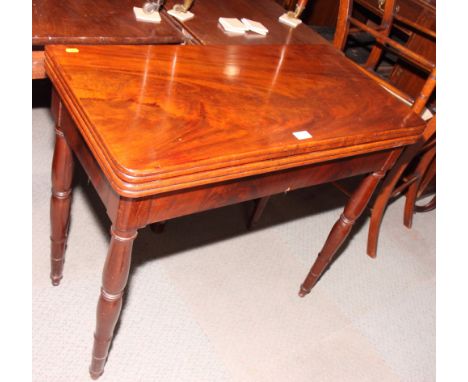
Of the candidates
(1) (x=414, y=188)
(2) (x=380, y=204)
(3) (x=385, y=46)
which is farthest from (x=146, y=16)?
(1) (x=414, y=188)

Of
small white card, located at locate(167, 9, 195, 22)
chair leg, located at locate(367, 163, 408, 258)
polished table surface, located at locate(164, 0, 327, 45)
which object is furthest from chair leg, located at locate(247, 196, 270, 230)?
small white card, located at locate(167, 9, 195, 22)

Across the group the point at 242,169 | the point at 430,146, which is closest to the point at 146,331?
the point at 242,169

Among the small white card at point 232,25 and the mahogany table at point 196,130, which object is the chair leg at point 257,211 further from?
the small white card at point 232,25

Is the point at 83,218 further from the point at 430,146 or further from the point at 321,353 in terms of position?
the point at 430,146

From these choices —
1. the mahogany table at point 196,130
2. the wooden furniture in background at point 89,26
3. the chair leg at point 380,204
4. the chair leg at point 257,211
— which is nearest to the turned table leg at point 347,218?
the mahogany table at point 196,130

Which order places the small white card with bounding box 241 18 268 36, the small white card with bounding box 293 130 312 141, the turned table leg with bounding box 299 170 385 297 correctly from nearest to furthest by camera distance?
the small white card with bounding box 293 130 312 141
the turned table leg with bounding box 299 170 385 297
the small white card with bounding box 241 18 268 36

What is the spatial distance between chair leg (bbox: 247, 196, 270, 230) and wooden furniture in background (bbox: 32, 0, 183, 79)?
75 cm

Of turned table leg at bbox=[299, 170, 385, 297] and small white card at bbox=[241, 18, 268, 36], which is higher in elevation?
small white card at bbox=[241, 18, 268, 36]

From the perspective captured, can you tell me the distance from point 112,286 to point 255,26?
1.10 m

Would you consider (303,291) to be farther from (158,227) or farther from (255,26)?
(255,26)

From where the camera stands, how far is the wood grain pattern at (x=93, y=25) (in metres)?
1.29

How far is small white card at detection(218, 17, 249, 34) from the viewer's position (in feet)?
5.48

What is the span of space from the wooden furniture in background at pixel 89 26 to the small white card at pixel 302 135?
0.60 metres

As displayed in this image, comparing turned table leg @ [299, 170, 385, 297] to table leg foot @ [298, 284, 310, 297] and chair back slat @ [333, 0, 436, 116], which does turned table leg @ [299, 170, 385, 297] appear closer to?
table leg foot @ [298, 284, 310, 297]
